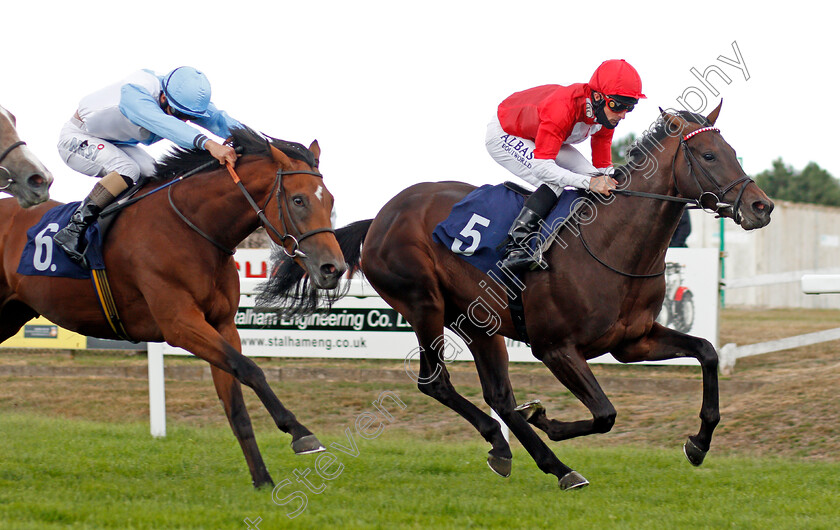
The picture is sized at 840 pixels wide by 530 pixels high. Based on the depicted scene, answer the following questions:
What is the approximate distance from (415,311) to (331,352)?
8.47 ft

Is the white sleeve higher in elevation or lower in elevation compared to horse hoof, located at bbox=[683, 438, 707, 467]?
higher

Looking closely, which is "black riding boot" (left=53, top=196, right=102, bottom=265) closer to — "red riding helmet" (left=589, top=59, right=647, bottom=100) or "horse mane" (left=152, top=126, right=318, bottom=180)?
"horse mane" (left=152, top=126, right=318, bottom=180)

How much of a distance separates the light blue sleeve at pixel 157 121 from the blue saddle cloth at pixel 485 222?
1591mm

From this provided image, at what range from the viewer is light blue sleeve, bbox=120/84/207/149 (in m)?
5.17

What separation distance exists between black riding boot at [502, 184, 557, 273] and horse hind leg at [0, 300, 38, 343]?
3.01 metres

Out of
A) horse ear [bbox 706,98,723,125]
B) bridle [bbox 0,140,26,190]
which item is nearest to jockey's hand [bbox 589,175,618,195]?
horse ear [bbox 706,98,723,125]

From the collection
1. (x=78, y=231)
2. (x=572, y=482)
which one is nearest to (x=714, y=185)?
(x=572, y=482)

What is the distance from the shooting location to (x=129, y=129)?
5602mm

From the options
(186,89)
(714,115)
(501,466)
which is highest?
(186,89)

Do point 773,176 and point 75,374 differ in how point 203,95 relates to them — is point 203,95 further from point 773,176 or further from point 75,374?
point 773,176

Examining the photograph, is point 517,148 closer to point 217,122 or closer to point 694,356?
point 694,356

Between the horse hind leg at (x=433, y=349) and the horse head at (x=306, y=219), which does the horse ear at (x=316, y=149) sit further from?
the horse hind leg at (x=433, y=349)

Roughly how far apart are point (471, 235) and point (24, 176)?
250 centimetres

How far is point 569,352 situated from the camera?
17.0 ft
